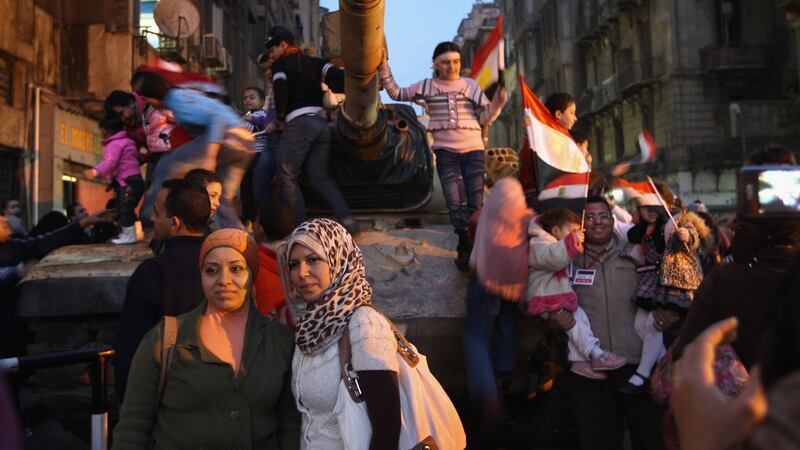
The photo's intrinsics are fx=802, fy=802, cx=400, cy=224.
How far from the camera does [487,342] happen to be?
4320mm

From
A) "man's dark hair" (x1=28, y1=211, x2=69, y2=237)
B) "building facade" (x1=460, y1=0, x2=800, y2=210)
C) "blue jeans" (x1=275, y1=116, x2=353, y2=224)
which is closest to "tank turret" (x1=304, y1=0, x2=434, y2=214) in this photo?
"blue jeans" (x1=275, y1=116, x2=353, y2=224)

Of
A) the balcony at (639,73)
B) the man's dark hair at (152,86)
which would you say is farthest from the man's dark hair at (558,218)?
the balcony at (639,73)

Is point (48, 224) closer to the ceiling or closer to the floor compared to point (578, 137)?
closer to the floor

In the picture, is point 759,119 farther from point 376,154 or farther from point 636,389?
point 636,389

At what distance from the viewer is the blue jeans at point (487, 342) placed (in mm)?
4215

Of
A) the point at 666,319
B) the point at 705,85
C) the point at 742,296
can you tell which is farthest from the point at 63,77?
the point at 705,85

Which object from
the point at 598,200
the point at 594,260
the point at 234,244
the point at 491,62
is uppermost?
the point at 491,62

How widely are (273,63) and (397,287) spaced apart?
1.82 m

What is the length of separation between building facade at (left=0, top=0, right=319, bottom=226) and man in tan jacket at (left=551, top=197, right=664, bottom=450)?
42.1ft

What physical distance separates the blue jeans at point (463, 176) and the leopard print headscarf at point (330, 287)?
96.5 inches

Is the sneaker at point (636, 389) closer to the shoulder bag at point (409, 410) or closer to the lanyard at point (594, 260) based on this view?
the lanyard at point (594, 260)

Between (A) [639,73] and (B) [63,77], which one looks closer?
(B) [63,77]

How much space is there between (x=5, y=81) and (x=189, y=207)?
13.0 m

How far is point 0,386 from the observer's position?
907mm
